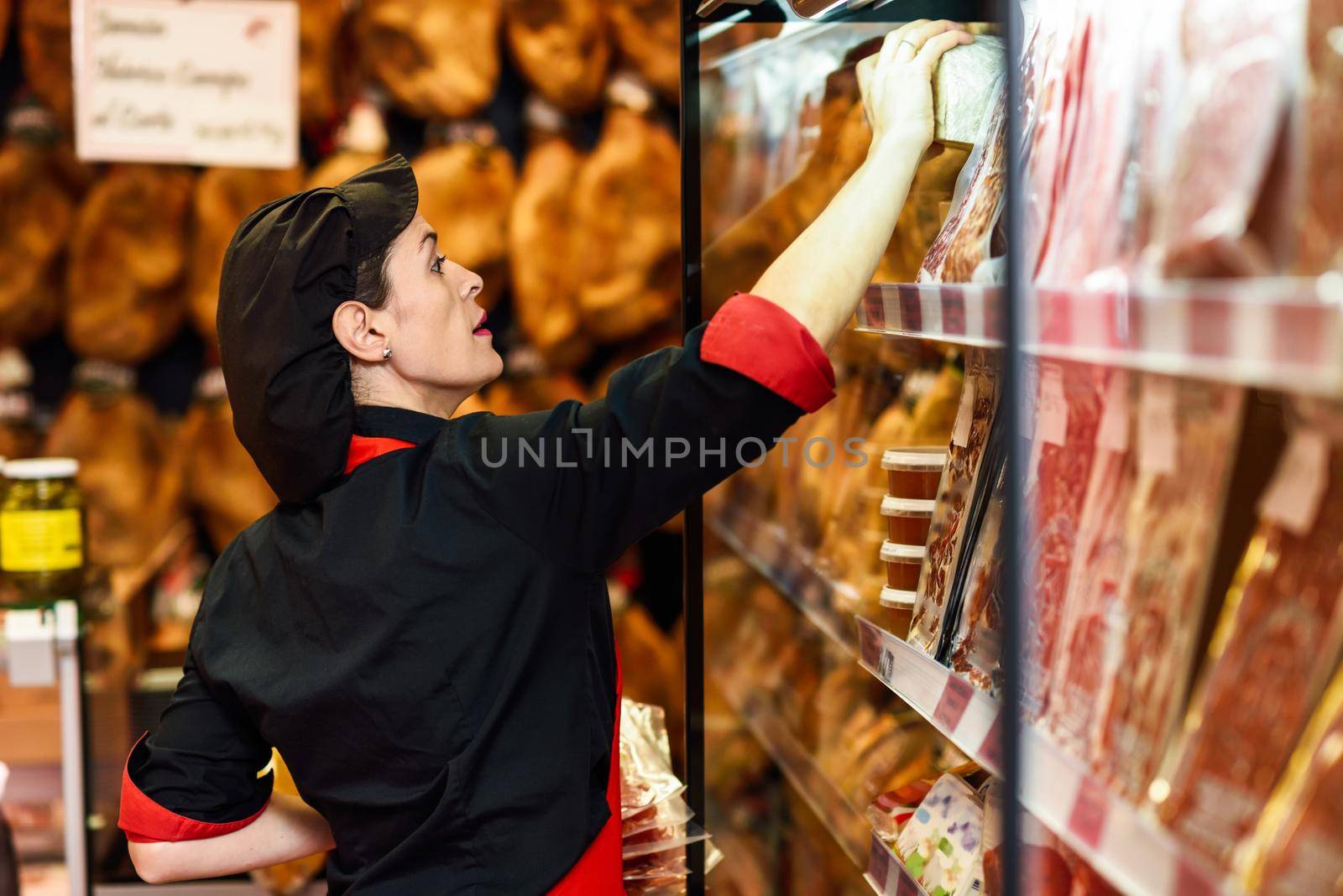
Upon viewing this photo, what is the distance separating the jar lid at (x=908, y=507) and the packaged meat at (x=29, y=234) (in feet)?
6.98

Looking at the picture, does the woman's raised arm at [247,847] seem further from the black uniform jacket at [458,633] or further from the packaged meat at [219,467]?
the packaged meat at [219,467]

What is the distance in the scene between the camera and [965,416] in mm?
1304

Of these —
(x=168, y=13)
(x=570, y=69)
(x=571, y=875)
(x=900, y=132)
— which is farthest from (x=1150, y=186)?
(x=168, y=13)

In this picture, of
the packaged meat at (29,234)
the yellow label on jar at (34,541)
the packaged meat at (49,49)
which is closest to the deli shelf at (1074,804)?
the yellow label on jar at (34,541)

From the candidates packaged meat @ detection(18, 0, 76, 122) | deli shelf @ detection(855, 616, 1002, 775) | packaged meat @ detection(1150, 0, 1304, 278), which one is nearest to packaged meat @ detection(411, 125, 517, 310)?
packaged meat @ detection(18, 0, 76, 122)

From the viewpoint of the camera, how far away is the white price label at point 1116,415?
35.0 inches

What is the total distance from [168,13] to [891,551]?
206cm

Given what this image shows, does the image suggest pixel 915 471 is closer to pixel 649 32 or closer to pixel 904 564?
pixel 904 564

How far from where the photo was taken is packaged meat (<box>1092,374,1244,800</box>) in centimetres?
78

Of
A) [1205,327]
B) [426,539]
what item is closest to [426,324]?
[426,539]

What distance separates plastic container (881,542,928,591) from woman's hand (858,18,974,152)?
47cm

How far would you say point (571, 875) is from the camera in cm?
120

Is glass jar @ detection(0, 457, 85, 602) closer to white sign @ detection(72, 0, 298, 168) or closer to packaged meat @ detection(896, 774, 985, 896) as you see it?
white sign @ detection(72, 0, 298, 168)

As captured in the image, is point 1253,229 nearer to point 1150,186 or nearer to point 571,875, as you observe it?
point 1150,186
